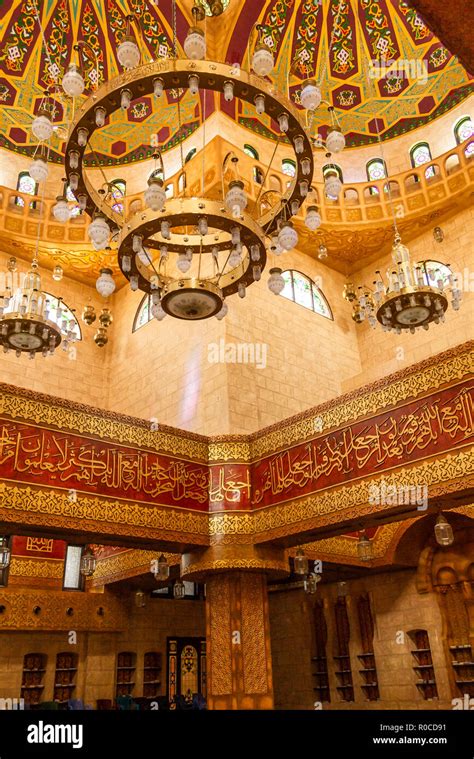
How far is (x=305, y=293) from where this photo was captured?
12070mm

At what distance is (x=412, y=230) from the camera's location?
39.7 feet

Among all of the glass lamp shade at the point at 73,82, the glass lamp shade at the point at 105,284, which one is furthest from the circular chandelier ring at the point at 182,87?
the glass lamp shade at the point at 105,284

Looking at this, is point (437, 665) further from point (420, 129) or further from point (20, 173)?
point (20, 173)

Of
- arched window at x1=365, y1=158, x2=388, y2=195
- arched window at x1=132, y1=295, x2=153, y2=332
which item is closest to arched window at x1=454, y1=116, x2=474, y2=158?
arched window at x1=365, y1=158, x2=388, y2=195

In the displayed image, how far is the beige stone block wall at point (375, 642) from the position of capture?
8.73 m

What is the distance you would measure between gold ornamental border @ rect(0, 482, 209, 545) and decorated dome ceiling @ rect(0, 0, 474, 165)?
27.6 feet

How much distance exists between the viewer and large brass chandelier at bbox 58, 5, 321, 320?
4.52 metres

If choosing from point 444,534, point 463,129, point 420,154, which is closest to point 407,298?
point 444,534

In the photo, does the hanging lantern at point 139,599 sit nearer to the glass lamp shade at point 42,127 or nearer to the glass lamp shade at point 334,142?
the glass lamp shade at point 42,127

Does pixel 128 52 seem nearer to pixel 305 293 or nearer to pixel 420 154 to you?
pixel 305 293

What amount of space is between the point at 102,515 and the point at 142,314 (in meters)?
6.22

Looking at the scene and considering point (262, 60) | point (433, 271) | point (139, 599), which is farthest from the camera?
point (433, 271)

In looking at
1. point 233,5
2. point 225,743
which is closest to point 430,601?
point 225,743

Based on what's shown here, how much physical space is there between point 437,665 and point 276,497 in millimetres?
3770
